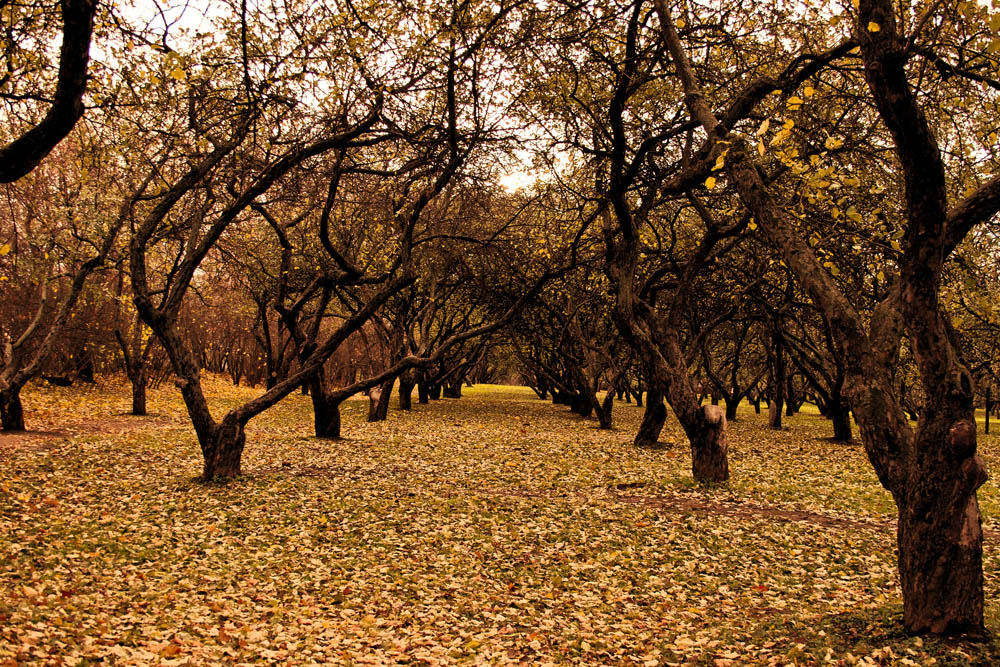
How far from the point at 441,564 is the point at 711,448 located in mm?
7143

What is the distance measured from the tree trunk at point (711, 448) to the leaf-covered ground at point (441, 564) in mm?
681

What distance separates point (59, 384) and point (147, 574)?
88.6 ft

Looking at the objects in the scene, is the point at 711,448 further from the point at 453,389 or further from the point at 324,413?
the point at 453,389

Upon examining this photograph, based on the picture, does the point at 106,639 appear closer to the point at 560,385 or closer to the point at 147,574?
the point at 147,574

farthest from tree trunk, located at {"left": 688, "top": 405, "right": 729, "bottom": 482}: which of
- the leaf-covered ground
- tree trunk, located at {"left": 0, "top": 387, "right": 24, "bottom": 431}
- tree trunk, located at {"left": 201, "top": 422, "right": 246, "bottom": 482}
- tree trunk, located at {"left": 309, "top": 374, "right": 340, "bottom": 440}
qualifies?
tree trunk, located at {"left": 0, "top": 387, "right": 24, "bottom": 431}

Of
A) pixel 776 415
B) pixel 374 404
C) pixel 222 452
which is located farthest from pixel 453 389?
pixel 222 452

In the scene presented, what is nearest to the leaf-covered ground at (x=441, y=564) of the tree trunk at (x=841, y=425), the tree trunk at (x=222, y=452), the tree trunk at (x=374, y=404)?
the tree trunk at (x=222, y=452)

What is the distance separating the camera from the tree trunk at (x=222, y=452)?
482 inches

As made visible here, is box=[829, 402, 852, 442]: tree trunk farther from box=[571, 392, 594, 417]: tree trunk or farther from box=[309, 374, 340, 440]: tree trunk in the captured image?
box=[309, 374, 340, 440]: tree trunk

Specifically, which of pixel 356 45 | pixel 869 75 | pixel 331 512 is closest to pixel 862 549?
pixel 869 75

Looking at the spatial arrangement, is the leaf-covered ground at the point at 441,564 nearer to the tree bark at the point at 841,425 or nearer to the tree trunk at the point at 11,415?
the tree trunk at the point at 11,415

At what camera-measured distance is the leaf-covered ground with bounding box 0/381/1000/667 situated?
18.8 feet

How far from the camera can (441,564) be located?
8188 mm

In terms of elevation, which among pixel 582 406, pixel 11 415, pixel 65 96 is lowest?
pixel 11 415
